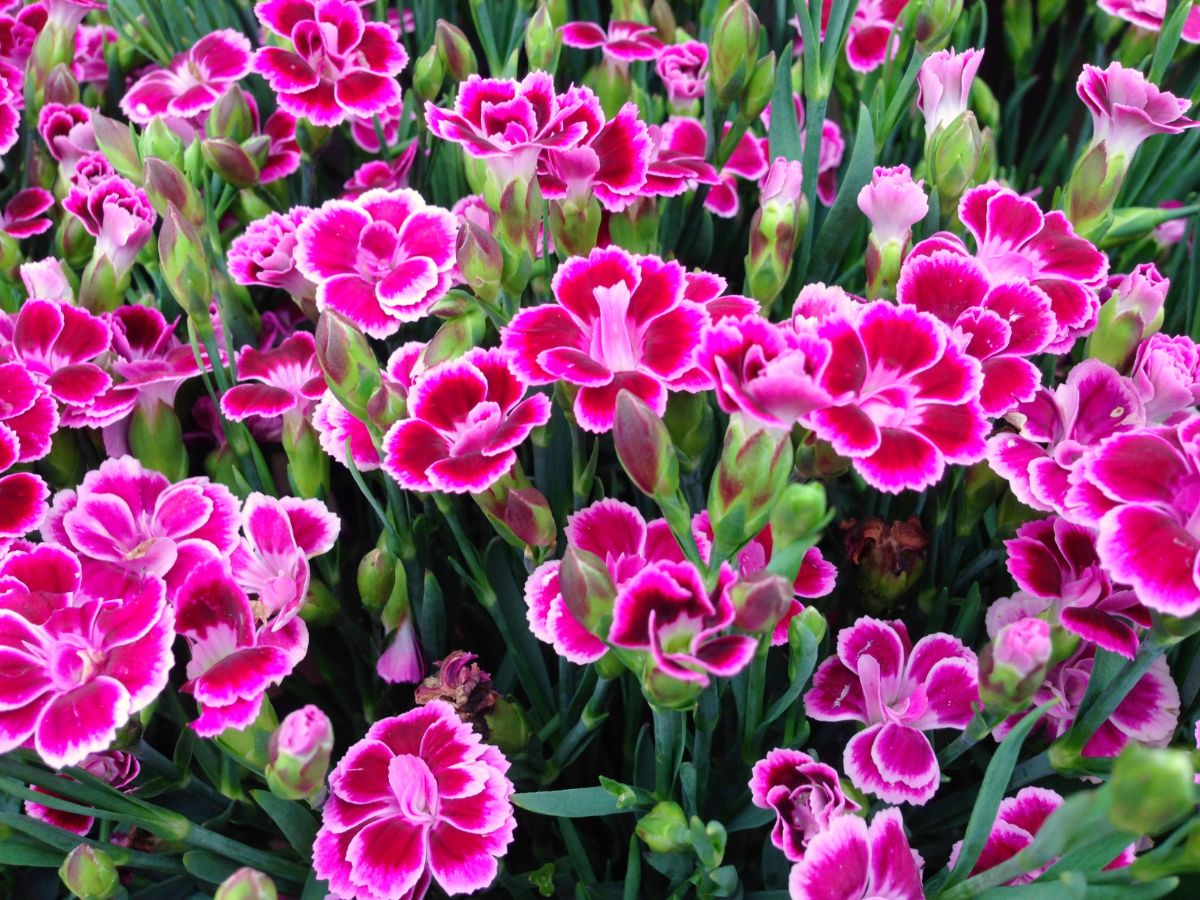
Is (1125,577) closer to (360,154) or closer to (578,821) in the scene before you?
(578,821)

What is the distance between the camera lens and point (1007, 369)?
60cm

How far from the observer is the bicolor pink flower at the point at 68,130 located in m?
0.99

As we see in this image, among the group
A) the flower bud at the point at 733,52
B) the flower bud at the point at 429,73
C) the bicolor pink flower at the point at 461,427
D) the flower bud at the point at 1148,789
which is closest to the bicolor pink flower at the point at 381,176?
the flower bud at the point at 429,73

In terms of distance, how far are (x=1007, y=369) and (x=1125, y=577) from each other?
156mm

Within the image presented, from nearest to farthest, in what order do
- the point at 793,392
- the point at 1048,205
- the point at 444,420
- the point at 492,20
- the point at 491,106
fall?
the point at 793,392 < the point at 444,420 < the point at 491,106 < the point at 492,20 < the point at 1048,205

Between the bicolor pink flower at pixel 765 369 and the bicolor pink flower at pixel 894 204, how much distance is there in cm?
23

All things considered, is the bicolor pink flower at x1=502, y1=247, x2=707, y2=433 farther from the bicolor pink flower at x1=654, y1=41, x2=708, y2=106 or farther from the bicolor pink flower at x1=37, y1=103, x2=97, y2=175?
the bicolor pink flower at x1=37, y1=103, x2=97, y2=175

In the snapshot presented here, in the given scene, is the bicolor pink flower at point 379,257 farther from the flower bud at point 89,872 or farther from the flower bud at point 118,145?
the flower bud at point 89,872

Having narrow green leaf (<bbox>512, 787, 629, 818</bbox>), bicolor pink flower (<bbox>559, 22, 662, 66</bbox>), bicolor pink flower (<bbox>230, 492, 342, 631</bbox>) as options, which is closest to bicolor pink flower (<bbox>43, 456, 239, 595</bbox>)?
bicolor pink flower (<bbox>230, 492, 342, 631</bbox>)

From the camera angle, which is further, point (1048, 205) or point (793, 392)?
point (1048, 205)

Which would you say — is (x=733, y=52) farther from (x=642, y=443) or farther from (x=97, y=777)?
(x=97, y=777)

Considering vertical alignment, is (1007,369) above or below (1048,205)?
above

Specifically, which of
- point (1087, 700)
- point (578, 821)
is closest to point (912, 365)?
point (1087, 700)

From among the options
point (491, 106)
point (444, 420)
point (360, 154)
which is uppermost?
point (491, 106)
